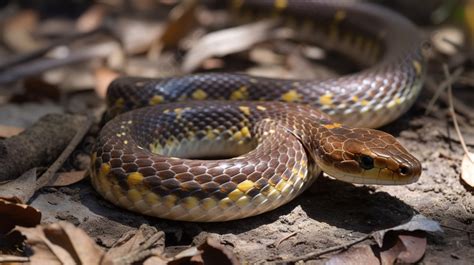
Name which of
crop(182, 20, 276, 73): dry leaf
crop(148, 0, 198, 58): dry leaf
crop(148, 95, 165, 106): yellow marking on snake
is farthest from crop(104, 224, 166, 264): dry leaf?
crop(148, 0, 198, 58): dry leaf

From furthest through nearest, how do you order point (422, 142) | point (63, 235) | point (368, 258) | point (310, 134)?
point (422, 142) < point (310, 134) < point (368, 258) < point (63, 235)

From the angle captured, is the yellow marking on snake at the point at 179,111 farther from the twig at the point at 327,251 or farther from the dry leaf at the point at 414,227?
the dry leaf at the point at 414,227

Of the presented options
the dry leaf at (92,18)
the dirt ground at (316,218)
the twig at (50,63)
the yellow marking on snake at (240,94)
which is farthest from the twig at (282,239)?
the dry leaf at (92,18)

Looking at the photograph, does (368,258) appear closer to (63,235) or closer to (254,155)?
(254,155)

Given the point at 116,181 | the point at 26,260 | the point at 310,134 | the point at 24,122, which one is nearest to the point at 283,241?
the point at 310,134

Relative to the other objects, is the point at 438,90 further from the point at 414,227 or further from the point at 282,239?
the point at 282,239

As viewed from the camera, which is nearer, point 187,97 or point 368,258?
point 368,258

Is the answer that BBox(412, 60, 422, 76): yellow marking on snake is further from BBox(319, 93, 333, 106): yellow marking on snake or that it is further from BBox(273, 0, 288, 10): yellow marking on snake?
BBox(273, 0, 288, 10): yellow marking on snake
